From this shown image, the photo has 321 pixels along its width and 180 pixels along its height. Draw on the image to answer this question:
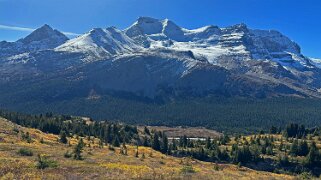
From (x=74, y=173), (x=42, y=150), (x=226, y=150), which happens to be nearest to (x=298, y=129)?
(x=226, y=150)

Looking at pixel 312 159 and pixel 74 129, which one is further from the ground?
pixel 74 129

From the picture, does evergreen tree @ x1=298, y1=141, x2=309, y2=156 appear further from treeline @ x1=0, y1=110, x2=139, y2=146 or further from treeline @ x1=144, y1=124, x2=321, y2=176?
treeline @ x1=0, y1=110, x2=139, y2=146

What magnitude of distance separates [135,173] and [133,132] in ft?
392

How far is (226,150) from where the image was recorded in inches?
5148

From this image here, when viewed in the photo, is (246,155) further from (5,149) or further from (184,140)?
(5,149)

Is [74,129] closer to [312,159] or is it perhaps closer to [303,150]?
[303,150]

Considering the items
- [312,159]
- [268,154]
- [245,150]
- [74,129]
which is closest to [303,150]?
[268,154]

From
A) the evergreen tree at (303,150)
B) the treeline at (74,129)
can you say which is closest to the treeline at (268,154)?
the evergreen tree at (303,150)

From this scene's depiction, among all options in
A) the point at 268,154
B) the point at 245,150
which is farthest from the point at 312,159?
the point at 245,150

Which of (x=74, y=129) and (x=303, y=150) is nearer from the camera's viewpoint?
(x=303, y=150)

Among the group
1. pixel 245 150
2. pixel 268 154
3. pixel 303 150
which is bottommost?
pixel 268 154

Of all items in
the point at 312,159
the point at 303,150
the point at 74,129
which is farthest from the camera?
the point at 74,129

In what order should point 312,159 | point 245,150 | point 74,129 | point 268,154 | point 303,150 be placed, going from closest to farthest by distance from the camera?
point 312,159, point 245,150, point 303,150, point 268,154, point 74,129

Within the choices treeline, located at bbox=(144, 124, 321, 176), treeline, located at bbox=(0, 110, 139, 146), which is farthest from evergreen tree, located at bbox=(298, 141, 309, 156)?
treeline, located at bbox=(0, 110, 139, 146)
